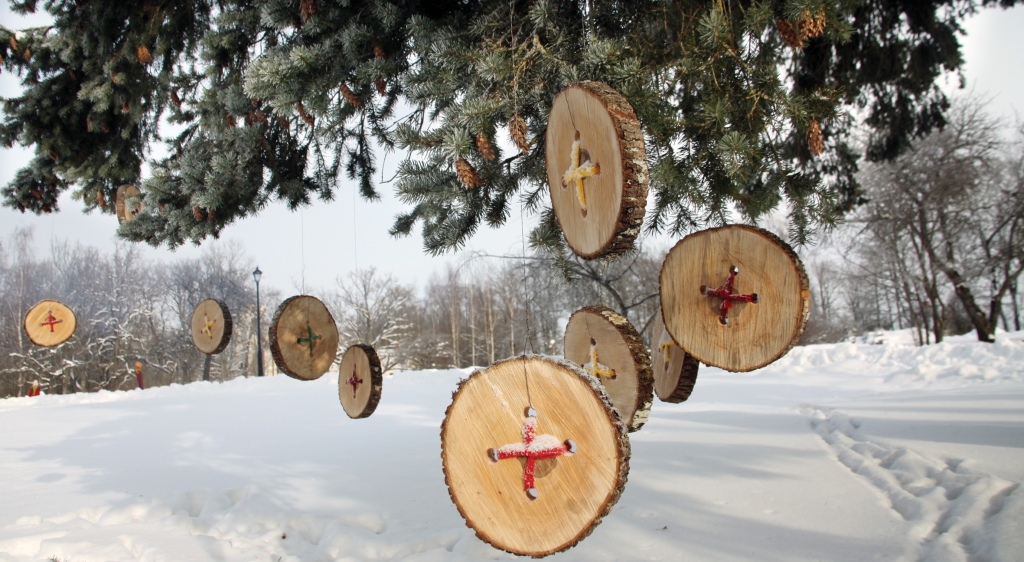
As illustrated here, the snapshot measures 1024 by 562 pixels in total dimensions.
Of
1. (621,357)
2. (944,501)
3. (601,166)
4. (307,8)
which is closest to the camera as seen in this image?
(601,166)

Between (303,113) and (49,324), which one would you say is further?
(49,324)

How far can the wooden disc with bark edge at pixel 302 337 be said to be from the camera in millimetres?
3814

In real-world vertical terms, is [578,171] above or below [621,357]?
above

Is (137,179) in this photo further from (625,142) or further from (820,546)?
(820,546)

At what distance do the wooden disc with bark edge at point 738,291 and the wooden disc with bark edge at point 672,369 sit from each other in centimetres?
35

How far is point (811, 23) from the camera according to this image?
2.02m

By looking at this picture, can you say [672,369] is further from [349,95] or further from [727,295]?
[349,95]

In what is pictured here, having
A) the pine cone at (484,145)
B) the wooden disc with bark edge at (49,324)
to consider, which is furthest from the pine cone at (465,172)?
the wooden disc with bark edge at (49,324)

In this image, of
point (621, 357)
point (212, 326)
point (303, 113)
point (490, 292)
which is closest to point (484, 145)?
point (621, 357)

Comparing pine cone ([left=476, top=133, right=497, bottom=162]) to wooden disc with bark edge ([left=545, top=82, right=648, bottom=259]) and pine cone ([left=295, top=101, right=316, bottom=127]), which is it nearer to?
wooden disc with bark edge ([left=545, top=82, right=648, bottom=259])

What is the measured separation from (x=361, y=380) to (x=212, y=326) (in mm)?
1546

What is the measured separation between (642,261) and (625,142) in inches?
415

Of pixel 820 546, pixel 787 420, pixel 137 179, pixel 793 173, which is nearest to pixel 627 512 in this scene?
pixel 820 546

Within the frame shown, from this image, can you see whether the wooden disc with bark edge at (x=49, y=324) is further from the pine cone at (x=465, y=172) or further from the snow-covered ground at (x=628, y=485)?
the pine cone at (x=465, y=172)
